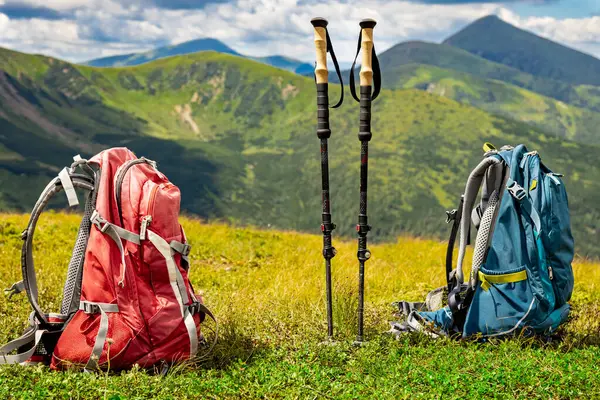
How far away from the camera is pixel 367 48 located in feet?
17.9

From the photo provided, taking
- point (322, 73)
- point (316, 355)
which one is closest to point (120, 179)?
point (322, 73)

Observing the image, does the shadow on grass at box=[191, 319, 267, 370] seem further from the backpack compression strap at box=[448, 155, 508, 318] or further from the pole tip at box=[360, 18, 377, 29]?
the pole tip at box=[360, 18, 377, 29]

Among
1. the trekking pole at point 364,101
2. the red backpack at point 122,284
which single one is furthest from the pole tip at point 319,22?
the red backpack at point 122,284

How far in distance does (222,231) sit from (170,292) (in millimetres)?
6790

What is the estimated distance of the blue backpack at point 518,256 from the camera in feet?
18.6

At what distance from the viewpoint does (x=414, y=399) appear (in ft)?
14.2

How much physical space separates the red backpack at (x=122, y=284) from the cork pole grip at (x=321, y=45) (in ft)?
5.85

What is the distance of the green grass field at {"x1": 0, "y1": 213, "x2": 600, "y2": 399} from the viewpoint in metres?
4.52

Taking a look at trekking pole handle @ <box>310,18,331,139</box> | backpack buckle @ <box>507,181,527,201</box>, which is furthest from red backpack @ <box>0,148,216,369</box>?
backpack buckle @ <box>507,181,527,201</box>

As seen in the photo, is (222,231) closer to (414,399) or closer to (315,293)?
(315,293)

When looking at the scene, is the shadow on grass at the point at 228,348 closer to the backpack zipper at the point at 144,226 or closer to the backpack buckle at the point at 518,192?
the backpack zipper at the point at 144,226

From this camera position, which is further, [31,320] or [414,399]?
[31,320]

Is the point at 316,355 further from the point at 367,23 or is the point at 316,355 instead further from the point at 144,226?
the point at 367,23

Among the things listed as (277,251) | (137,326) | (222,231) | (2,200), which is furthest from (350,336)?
(2,200)
